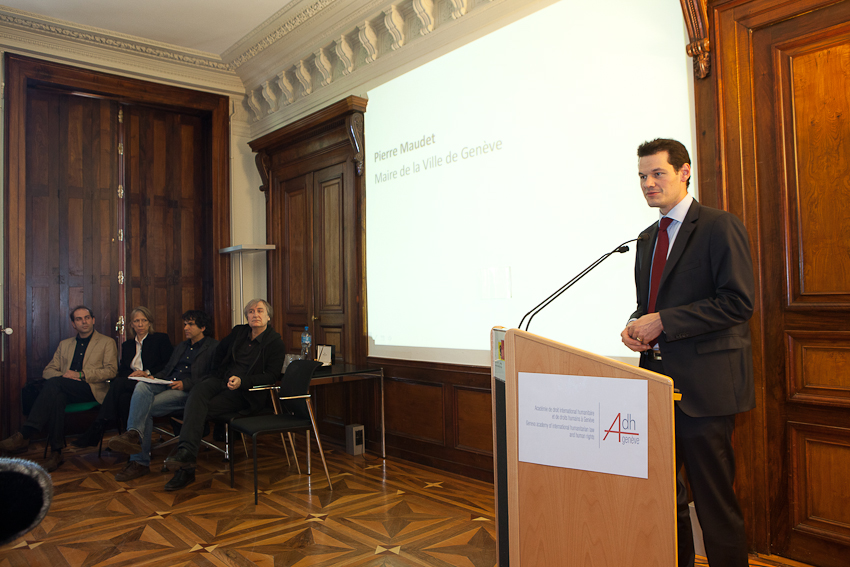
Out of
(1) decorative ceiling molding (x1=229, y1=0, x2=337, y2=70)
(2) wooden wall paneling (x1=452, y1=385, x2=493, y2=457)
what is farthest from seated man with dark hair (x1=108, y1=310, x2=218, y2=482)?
(1) decorative ceiling molding (x1=229, y1=0, x2=337, y2=70)

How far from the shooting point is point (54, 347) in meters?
5.26

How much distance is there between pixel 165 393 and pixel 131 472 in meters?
0.57

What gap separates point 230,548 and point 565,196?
2.47 m

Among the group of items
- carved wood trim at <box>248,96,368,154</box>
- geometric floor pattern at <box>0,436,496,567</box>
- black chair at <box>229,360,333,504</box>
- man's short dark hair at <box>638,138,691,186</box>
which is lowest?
geometric floor pattern at <box>0,436,496,567</box>

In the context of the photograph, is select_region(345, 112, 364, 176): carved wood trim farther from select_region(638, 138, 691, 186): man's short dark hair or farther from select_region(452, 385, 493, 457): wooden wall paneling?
select_region(638, 138, 691, 186): man's short dark hair

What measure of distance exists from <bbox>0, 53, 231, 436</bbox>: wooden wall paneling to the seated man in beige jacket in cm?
39

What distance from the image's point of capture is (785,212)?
2488 mm

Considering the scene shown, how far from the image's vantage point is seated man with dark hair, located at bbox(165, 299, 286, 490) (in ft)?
12.5

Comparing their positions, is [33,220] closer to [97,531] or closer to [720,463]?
[97,531]

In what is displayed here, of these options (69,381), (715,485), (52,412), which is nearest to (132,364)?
(69,381)

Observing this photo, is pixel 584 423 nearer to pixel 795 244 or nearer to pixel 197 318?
pixel 795 244

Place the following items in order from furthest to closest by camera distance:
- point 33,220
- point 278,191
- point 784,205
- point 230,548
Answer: point 278,191
point 33,220
point 230,548
point 784,205

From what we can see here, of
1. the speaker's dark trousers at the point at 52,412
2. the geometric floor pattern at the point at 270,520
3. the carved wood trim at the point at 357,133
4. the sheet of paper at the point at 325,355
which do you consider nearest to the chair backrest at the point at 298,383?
the geometric floor pattern at the point at 270,520

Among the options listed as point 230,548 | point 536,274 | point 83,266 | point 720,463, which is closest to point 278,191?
point 83,266
